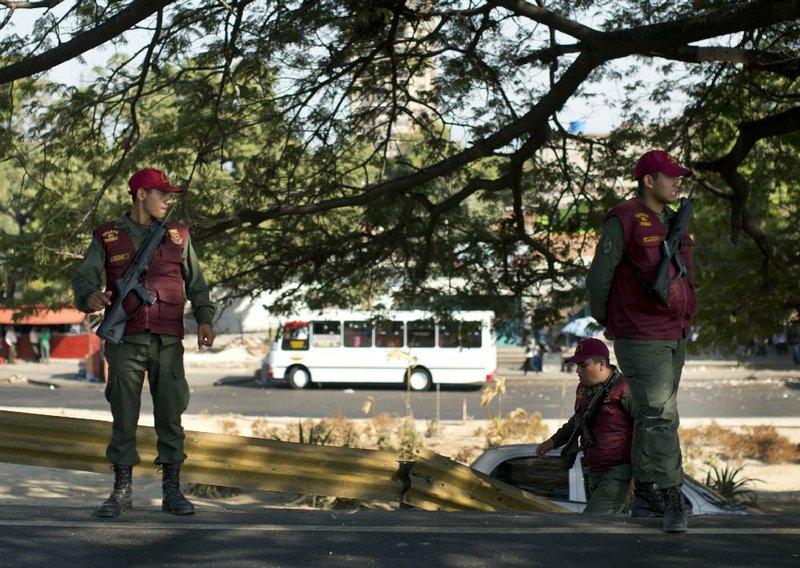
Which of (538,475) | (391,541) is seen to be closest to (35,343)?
(538,475)

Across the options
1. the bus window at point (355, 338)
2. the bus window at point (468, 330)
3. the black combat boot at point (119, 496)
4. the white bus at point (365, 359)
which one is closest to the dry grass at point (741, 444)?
the bus window at point (468, 330)

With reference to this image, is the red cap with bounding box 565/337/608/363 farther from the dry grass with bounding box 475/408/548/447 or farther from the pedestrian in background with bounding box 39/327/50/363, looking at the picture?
the pedestrian in background with bounding box 39/327/50/363

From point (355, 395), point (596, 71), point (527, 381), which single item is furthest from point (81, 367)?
point (596, 71)

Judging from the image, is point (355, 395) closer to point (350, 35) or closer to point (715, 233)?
point (715, 233)

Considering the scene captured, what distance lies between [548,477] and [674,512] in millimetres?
3726

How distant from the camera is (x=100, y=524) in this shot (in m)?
5.28

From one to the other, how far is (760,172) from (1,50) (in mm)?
8974

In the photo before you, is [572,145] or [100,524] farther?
[572,145]

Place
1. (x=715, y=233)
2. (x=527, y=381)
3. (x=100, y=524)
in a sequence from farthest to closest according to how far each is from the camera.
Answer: (x=527, y=381) → (x=715, y=233) → (x=100, y=524)

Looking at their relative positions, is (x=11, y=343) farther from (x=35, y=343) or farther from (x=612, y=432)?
(x=612, y=432)

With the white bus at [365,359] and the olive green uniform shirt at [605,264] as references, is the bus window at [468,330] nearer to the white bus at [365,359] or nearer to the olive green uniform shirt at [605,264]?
the olive green uniform shirt at [605,264]

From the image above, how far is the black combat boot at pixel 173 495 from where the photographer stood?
5.68m

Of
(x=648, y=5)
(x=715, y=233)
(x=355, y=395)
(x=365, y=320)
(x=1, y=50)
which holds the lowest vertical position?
(x=355, y=395)

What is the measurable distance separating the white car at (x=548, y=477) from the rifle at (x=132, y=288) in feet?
12.9
